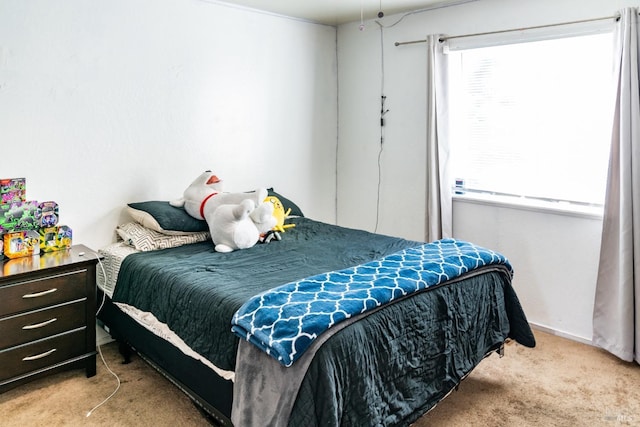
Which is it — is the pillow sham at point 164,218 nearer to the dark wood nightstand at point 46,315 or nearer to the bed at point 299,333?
the bed at point 299,333

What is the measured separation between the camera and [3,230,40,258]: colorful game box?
2549 mm

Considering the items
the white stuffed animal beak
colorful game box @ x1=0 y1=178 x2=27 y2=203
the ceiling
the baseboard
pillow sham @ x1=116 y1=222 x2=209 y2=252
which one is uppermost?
the ceiling

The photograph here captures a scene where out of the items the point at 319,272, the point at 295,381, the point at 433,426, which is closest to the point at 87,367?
the point at 319,272

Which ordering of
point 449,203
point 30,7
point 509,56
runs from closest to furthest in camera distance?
point 30,7 < point 509,56 < point 449,203

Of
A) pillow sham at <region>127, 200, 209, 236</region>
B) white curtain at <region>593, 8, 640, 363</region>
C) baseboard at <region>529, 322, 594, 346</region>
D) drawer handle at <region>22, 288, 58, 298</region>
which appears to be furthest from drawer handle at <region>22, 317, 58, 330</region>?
white curtain at <region>593, 8, 640, 363</region>

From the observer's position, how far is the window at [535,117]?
3.06 meters

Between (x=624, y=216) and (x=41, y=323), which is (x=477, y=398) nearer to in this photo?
(x=624, y=216)

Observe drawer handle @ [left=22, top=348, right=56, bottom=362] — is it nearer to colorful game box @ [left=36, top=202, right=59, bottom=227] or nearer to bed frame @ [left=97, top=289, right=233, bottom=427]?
bed frame @ [left=97, top=289, right=233, bottom=427]

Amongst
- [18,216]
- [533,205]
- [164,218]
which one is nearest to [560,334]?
[533,205]

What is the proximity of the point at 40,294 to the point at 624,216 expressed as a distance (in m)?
3.17

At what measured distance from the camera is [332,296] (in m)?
1.99

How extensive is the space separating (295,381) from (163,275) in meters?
1.09

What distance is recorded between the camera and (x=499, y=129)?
3502 millimetres

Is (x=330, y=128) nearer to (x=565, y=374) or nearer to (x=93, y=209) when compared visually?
(x=93, y=209)
